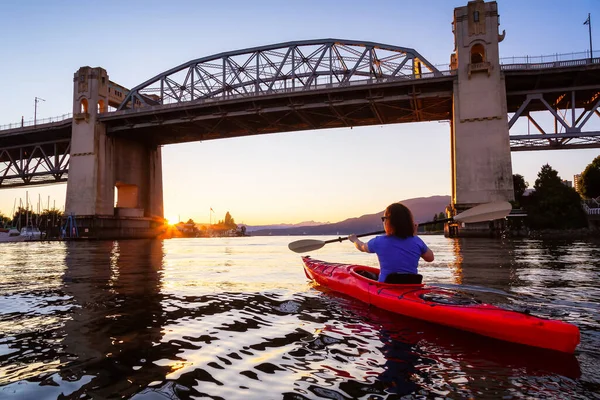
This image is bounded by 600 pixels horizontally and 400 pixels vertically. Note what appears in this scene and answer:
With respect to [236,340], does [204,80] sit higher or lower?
higher

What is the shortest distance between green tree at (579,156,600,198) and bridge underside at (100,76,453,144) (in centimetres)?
2480

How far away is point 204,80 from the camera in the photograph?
47938mm

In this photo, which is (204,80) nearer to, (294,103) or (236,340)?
(294,103)

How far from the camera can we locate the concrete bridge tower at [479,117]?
104 ft

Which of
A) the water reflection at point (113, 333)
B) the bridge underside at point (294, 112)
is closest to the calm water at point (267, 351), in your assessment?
the water reflection at point (113, 333)

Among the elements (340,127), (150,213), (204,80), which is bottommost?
(150,213)

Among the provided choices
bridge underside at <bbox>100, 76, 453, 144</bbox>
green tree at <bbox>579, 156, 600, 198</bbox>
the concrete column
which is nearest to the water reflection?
bridge underside at <bbox>100, 76, 453, 144</bbox>

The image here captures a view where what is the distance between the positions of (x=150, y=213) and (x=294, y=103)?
2461cm

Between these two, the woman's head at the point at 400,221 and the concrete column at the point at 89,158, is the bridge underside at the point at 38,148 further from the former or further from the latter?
the woman's head at the point at 400,221

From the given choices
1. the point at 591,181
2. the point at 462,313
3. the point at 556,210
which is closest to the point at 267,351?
the point at 462,313

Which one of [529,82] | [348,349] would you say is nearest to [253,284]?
[348,349]

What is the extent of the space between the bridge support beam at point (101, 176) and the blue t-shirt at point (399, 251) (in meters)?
44.0

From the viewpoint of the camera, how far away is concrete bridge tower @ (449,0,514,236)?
3180 centimetres

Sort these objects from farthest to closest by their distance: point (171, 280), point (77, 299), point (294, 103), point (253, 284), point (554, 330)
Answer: point (294, 103)
point (171, 280)
point (253, 284)
point (77, 299)
point (554, 330)
